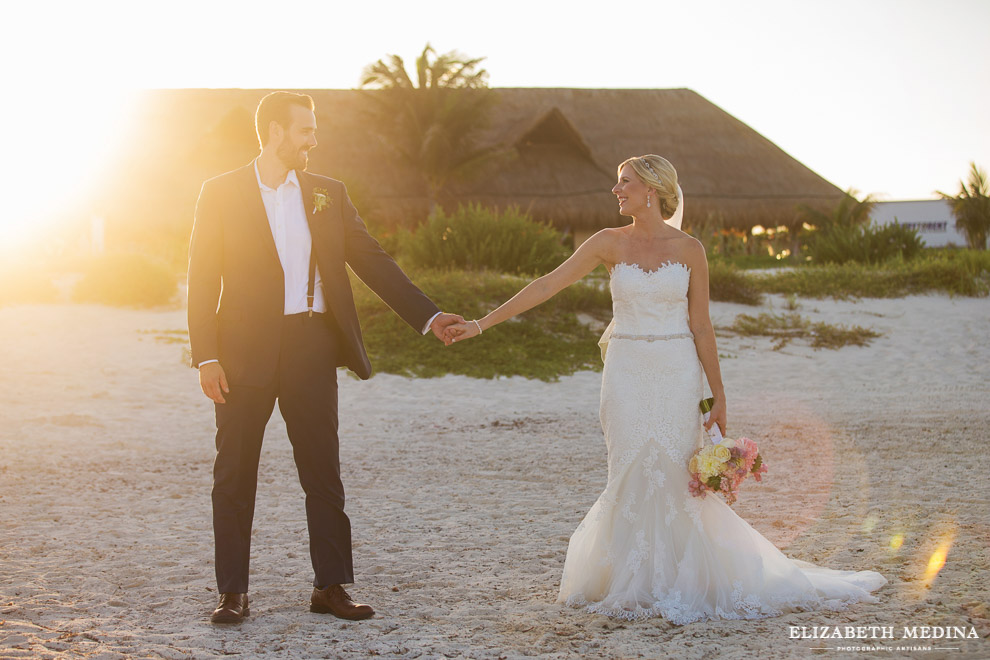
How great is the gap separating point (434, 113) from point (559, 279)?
77.4ft

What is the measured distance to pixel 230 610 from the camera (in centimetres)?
363

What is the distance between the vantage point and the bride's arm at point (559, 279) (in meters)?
4.04

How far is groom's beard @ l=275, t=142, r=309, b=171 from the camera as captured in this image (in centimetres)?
372

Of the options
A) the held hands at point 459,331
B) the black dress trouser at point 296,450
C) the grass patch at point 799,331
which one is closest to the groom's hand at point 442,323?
the held hands at point 459,331

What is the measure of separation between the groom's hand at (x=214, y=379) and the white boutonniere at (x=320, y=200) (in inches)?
28.1

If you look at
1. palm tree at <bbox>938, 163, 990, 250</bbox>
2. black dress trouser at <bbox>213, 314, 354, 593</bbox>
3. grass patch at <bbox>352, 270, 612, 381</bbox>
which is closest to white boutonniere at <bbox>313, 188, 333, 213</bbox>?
black dress trouser at <bbox>213, 314, 354, 593</bbox>

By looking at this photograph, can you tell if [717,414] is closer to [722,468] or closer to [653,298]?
[722,468]

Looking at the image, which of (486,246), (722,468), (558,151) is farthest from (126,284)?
(558,151)

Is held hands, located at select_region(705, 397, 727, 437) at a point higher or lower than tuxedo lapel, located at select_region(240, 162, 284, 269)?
lower

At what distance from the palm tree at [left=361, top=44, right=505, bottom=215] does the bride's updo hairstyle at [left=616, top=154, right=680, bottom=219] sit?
22.5 meters

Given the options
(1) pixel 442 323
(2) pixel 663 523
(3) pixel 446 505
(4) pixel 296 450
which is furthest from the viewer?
(3) pixel 446 505

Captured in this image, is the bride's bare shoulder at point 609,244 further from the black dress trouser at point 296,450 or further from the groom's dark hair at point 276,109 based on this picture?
the groom's dark hair at point 276,109

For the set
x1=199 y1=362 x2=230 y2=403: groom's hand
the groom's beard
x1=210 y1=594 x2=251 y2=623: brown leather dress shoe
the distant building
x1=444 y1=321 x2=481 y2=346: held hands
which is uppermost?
the distant building

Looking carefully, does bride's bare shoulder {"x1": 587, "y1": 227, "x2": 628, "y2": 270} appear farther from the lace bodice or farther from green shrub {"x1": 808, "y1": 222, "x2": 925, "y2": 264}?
green shrub {"x1": 808, "y1": 222, "x2": 925, "y2": 264}
